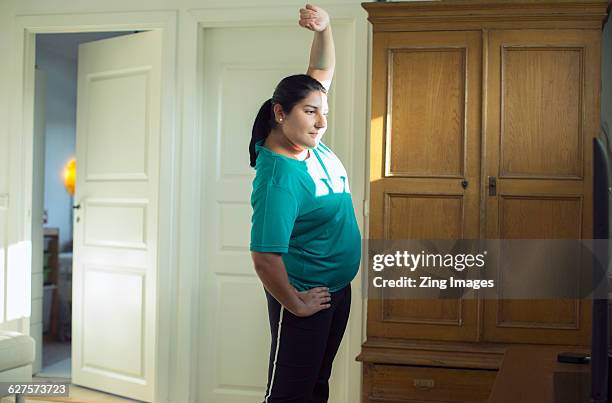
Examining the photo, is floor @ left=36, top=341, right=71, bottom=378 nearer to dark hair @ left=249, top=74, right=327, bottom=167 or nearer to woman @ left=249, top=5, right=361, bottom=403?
woman @ left=249, top=5, right=361, bottom=403

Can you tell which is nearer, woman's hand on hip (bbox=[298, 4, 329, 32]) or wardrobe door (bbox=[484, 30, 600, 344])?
woman's hand on hip (bbox=[298, 4, 329, 32])

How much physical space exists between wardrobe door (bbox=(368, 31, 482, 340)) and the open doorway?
2.54 metres

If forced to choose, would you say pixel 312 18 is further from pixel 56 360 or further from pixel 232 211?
pixel 56 360

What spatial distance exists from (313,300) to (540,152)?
5.17ft

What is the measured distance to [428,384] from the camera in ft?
9.87

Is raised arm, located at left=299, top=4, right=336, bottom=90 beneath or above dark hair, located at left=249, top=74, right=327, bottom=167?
above

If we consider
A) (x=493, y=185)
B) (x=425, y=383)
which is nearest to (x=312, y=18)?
(x=493, y=185)

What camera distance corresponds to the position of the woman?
180cm

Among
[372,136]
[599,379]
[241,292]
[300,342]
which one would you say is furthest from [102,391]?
[599,379]

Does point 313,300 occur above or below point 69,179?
below

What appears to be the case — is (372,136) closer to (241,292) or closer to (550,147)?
(550,147)

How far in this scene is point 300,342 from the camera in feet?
6.06

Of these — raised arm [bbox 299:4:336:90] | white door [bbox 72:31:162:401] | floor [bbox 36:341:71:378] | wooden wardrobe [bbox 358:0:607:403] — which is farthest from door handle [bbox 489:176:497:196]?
floor [bbox 36:341:71:378]

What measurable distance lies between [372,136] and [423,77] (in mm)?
317
